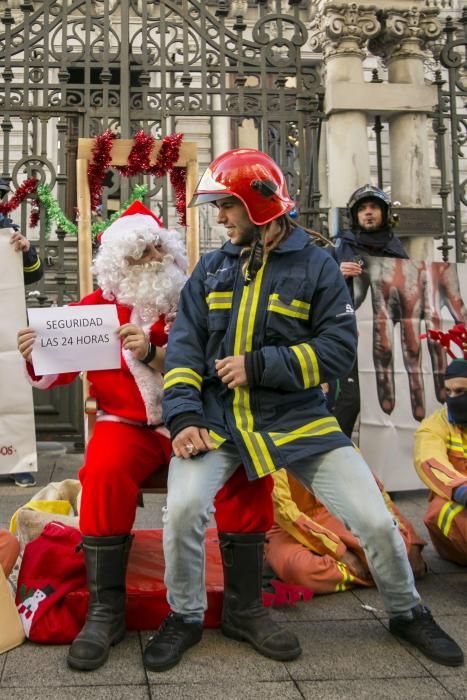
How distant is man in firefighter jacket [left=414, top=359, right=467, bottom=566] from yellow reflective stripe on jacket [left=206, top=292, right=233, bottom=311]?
1417mm

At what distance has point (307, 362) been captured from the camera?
2.90m

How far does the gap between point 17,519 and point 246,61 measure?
17.0 ft

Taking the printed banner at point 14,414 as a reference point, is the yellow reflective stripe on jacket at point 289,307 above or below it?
above

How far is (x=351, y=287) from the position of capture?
5629mm

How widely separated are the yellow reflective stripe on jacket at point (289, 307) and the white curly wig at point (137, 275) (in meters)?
0.72

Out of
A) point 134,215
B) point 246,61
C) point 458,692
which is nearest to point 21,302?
point 134,215

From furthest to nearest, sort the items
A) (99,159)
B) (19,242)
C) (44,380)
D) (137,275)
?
1. (19,242)
2. (99,159)
3. (137,275)
4. (44,380)

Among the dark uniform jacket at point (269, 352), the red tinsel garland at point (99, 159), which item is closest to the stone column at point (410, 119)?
the red tinsel garland at point (99, 159)

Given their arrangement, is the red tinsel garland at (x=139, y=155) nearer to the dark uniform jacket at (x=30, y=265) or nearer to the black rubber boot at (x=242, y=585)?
the dark uniform jacket at (x=30, y=265)

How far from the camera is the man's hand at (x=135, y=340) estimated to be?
10.8 feet

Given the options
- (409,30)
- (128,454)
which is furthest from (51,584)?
(409,30)

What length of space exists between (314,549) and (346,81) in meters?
5.05

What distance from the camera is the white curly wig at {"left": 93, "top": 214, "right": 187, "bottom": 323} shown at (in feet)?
11.6

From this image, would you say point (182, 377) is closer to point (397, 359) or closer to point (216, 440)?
point (216, 440)
